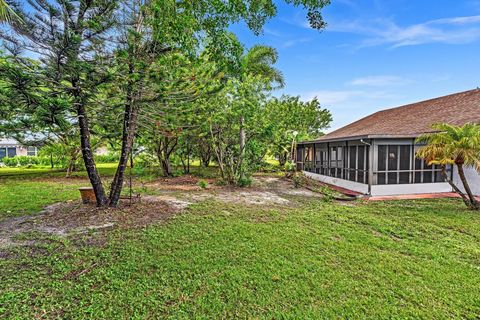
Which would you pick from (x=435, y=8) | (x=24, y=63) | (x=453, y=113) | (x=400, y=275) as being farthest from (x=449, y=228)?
(x=24, y=63)

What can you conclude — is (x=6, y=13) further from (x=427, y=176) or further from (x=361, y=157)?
(x=427, y=176)

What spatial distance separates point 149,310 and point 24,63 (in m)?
5.05

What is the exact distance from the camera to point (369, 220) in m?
6.41

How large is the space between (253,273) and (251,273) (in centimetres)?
3

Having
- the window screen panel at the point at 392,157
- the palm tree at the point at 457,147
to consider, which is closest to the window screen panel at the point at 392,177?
the window screen panel at the point at 392,157

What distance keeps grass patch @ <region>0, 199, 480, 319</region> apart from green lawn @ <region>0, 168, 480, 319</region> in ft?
0.05

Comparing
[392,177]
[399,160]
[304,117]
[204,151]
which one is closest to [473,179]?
[399,160]

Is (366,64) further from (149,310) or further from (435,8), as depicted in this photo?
(149,310)

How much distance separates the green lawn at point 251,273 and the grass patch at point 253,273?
0.01m

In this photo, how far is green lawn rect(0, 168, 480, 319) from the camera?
9.23 ft

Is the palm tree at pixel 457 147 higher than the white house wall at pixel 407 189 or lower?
higher

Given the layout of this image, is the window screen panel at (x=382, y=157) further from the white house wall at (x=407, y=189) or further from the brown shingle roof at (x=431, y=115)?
the white house wall at (x=407, y=189)

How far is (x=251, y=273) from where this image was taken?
359 cm

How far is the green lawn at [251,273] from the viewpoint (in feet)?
9.23
